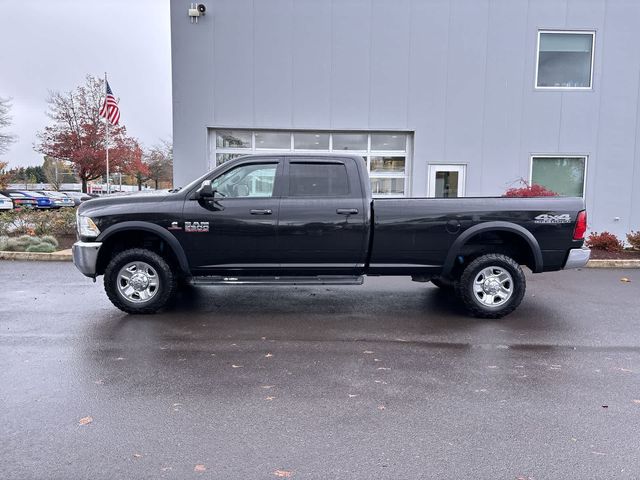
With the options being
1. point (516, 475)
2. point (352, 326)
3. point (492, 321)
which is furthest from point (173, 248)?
point (516, 475)

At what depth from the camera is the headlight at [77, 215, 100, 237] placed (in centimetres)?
619

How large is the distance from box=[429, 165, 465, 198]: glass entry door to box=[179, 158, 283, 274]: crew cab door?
27.8ft

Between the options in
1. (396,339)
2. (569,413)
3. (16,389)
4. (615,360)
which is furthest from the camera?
(396,339)

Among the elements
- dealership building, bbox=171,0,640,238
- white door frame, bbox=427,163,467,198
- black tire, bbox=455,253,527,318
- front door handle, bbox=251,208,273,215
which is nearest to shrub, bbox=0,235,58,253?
dealership building, bbox=171,0,640,238

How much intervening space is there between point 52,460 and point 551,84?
1471 cm

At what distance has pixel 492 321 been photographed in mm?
6367

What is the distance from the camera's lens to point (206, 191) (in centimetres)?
607

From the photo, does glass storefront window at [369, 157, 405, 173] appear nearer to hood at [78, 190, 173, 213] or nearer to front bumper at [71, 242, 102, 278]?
hood at [78, 190, 173, 213]

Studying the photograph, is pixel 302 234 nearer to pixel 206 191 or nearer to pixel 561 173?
pixel 206 191

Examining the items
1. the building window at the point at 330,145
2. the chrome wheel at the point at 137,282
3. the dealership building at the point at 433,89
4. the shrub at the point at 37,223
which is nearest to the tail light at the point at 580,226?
the chrome wheel at the point at 137,282

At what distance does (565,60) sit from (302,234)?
1153 centimetres

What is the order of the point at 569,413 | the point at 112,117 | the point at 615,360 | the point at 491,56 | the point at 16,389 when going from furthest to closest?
the point at 112,117, the point at 491,56, the point at 615,360, the point at 16,389, the point at 569,413

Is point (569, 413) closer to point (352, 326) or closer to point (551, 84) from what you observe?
point (352, 326)

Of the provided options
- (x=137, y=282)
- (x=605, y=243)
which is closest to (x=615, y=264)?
(x=605, y=243)
